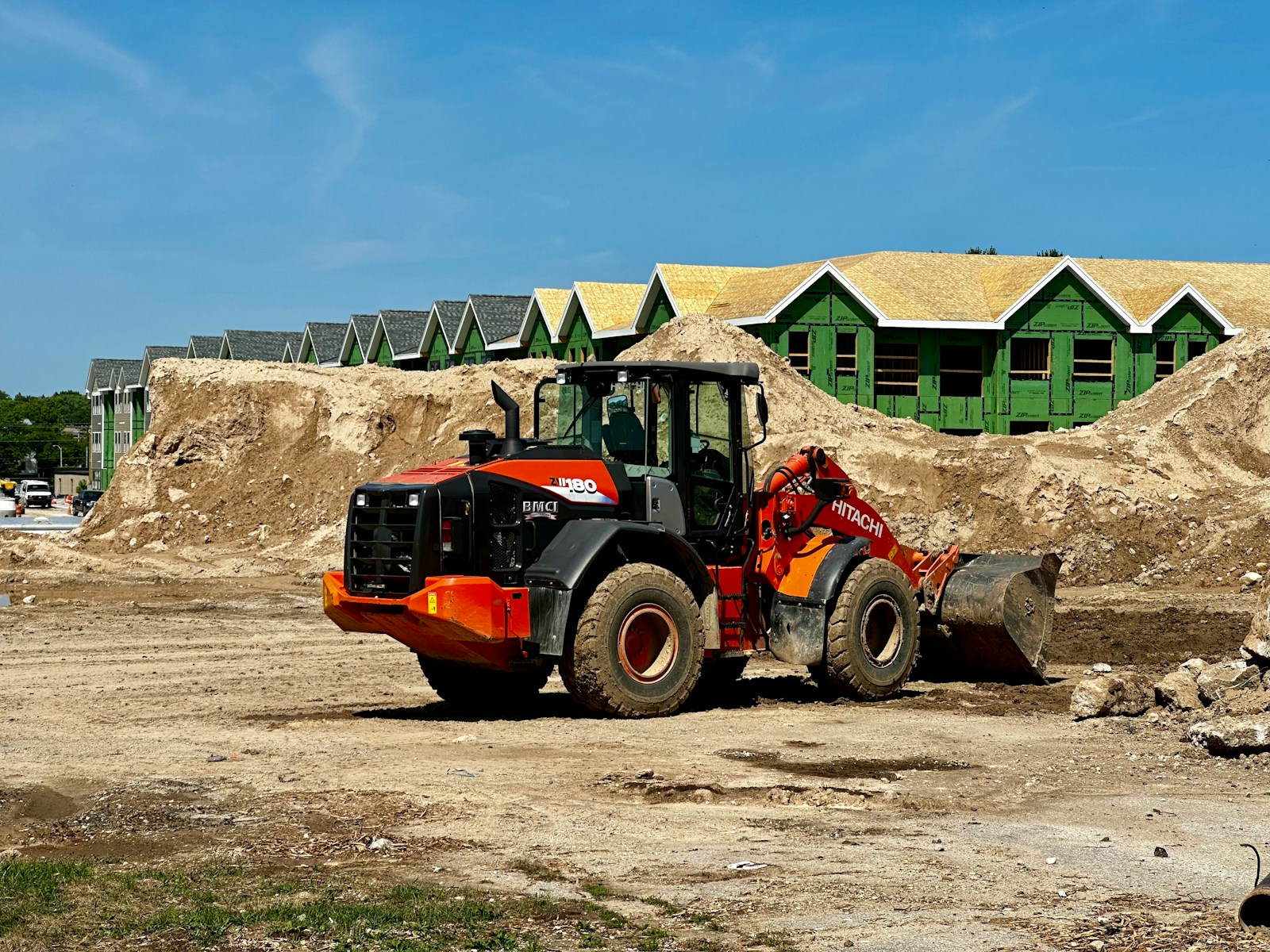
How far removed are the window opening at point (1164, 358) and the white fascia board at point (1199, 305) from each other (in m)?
1.15

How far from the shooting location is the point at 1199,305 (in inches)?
1859

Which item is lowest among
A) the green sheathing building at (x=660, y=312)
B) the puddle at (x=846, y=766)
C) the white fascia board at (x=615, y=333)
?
the puddle at (x=846, y=766)

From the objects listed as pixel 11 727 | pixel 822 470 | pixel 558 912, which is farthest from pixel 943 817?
pixel 11 727

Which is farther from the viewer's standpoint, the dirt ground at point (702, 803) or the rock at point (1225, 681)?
the rock at point (1225, 681)

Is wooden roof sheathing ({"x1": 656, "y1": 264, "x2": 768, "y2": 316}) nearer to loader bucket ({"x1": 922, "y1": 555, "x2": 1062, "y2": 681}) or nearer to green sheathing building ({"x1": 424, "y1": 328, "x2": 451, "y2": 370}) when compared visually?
green sheathing building ({"x1": 424, "y1": 328, "x2": 451, "y2": 370})

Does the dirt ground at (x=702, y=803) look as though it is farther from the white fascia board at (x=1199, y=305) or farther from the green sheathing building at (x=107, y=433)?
the green sheathing building at (x=107, y=433)

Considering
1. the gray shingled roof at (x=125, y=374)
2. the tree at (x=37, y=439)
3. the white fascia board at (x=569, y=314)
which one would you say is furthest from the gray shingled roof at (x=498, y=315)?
the tree at (x=37, y=439)

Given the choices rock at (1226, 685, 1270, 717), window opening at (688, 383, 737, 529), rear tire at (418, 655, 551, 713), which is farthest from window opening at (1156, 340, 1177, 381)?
rear tire at (418, 655, 551, 713)

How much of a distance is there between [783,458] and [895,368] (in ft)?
52.3

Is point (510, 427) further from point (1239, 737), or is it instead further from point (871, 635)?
point (1239, 737)

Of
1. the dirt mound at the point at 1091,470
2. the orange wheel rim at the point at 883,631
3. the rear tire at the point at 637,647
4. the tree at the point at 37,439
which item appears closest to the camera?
the rear tire at the point at 637,647

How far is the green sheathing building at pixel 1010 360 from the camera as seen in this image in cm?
4438

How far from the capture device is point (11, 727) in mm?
13062

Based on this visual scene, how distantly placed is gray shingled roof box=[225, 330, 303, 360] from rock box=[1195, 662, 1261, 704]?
76109mm
